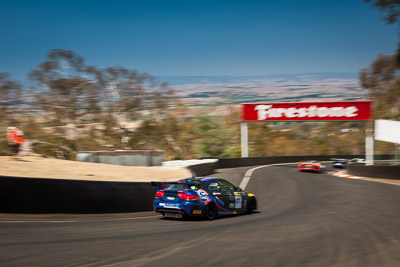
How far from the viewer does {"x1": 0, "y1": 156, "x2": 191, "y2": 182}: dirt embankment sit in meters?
23.0

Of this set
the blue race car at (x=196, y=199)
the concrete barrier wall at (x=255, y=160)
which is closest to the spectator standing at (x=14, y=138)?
the blue race car at (x=196, y=199)

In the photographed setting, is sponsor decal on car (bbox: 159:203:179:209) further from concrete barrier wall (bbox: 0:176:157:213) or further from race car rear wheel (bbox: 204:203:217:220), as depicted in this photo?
concrete barrier wall (bbox: 0:176:157:213)

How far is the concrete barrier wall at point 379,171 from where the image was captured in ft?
94.6

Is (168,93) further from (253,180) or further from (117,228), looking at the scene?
(117,228)

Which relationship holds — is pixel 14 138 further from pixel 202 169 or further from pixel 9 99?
pixel 9 99

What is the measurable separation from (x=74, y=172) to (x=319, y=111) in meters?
29.5

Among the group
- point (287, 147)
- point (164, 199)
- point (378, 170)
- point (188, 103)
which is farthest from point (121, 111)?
point (164, 199)

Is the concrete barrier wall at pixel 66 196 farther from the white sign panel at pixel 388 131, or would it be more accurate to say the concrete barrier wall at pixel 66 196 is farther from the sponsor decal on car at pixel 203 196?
the white sign panel at pixel 388 131

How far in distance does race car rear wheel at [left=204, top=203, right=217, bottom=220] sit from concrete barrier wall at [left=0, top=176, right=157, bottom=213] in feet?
8.22

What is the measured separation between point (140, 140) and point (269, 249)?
6102 cm

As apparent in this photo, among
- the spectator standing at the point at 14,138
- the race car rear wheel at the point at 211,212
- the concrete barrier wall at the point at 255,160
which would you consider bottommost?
the concrete barrier wall at the point at 255,160

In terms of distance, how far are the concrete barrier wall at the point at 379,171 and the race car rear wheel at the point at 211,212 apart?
1990 centimetres

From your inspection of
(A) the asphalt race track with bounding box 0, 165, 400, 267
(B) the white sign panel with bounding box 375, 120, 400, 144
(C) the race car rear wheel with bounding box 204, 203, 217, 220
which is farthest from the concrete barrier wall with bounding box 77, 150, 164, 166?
(C) the race car rear wheel with bounding box 204, 203, 217, 220

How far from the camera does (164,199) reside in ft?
39.7
